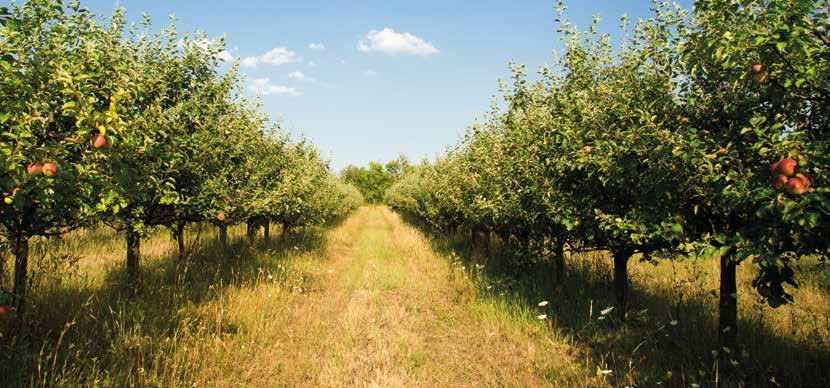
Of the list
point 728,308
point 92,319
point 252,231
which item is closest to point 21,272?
point 92,319

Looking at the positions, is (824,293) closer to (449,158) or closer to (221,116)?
(449,158)

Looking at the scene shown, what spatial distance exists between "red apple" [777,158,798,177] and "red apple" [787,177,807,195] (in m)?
0.06

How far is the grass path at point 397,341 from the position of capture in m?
5.82

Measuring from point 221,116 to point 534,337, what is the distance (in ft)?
26.1

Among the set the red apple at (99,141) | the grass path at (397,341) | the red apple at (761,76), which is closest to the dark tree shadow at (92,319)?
the grass path at (397,341)

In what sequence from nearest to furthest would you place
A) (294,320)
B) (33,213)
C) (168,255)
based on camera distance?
1. (33,213)
2. (294,320)
3. (168,255)

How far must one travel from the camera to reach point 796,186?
3098mm

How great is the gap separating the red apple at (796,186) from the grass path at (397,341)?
3649mm

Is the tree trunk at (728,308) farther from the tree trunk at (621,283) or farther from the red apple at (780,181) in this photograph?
the red apple at (780,181)

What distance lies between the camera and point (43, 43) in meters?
4.92

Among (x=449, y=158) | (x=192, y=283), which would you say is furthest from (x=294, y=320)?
(x=449, y=158)

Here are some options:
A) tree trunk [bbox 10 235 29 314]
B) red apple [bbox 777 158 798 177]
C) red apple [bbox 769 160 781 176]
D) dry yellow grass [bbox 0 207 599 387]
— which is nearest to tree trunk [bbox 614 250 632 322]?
dry yellow grass [bbox 0 207 599 387]

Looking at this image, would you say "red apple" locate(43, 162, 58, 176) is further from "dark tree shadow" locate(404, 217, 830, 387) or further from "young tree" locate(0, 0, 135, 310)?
"dark tree shadow" locate(404, 217, 830, 387)

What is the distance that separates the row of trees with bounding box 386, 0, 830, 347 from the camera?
346cm
